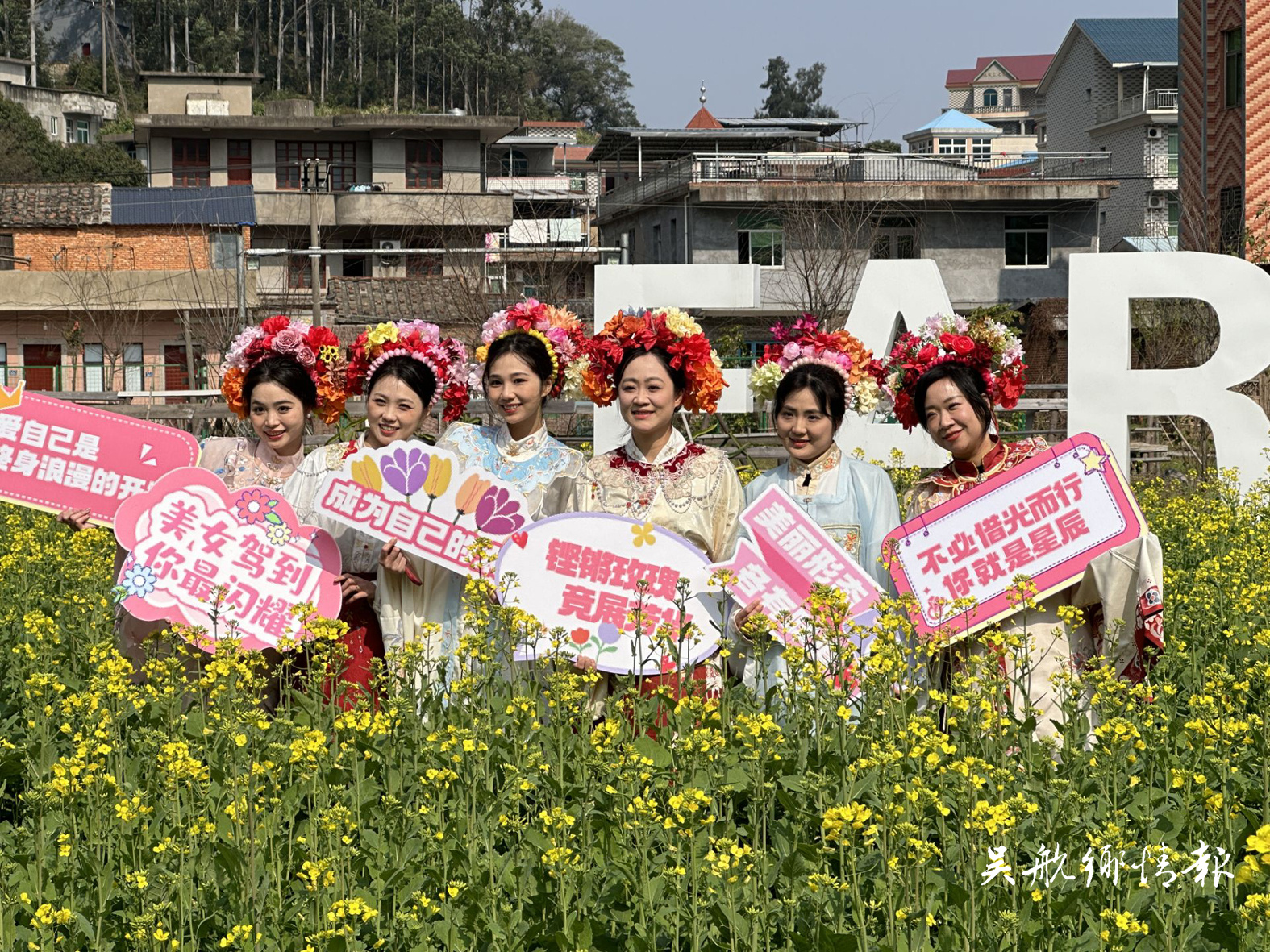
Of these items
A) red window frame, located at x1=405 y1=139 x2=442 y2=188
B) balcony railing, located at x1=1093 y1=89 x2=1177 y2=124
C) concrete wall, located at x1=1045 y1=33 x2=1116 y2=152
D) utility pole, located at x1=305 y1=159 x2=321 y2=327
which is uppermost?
concrete wall, located at x1=1045 y1=33 x2=1116 y2=152

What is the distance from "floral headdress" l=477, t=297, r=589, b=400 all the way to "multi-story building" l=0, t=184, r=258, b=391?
2493cm

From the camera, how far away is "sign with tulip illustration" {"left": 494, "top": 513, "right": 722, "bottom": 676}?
4609 millimetres

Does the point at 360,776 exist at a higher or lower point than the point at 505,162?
lower

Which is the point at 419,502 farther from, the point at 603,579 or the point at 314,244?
the point at 314,244

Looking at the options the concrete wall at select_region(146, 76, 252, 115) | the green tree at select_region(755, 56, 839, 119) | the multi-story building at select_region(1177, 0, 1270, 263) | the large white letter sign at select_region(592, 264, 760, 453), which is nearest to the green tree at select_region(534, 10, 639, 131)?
the green tree at select_region(755, 56, 839, 119)

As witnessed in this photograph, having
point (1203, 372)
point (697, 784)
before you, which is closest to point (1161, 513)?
point (1203, 372)

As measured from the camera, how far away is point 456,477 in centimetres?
493

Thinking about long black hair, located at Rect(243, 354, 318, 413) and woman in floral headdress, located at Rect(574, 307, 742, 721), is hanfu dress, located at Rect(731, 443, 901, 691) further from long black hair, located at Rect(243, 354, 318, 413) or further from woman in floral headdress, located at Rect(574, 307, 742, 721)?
long black hair, located at Rect(243, 354, 318, 413)

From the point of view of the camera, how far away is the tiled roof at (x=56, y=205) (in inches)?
1262

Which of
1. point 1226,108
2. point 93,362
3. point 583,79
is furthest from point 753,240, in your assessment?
point 583,79

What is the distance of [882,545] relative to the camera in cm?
490

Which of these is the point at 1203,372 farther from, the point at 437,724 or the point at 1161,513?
the point at 437,724

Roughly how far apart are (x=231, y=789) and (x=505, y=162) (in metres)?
55.0

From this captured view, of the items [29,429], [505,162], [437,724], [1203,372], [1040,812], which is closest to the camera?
[1040,812]
